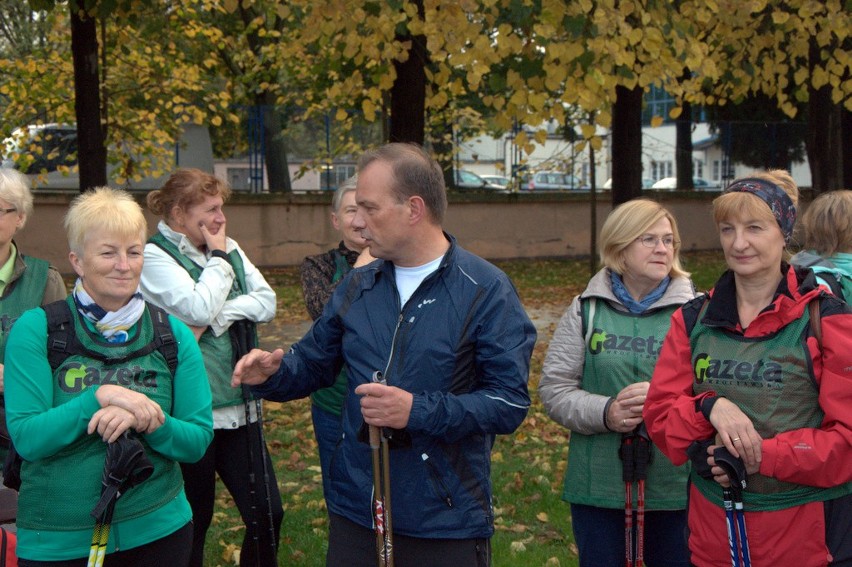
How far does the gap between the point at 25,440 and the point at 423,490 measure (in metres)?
1.32

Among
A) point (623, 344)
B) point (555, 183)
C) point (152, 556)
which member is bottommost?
point (152, 556)

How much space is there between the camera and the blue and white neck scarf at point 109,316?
3490 millimetres

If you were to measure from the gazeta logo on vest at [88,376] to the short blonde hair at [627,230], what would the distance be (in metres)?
1.96

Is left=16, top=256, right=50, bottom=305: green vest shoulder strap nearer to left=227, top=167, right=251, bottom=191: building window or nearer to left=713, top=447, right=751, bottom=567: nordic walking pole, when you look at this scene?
left=713, top=447, right=751, bottom=567: nordic walking pole

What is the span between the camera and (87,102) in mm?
Answer: 10320

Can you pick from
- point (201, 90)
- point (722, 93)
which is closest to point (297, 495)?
point (722, 93)

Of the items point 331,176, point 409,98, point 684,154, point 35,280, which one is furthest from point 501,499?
point 684,154

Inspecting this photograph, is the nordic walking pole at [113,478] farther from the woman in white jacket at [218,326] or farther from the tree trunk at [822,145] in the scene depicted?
the tree trunk at [822,145]

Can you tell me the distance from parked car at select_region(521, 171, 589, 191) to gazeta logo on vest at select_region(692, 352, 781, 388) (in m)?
19.6

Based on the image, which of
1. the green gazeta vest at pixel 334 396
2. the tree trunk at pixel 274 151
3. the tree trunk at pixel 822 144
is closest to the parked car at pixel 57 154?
the tree trunk at pixel 274 151

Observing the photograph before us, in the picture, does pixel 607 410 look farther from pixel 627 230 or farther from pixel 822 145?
pixel 822 145

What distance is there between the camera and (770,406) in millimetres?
3250

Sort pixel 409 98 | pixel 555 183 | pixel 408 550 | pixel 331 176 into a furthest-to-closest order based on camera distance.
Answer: pixel 555 183 → pixel 331 176 → pixel 409 98 → pixel 408 550

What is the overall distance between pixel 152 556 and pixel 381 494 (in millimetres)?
886
